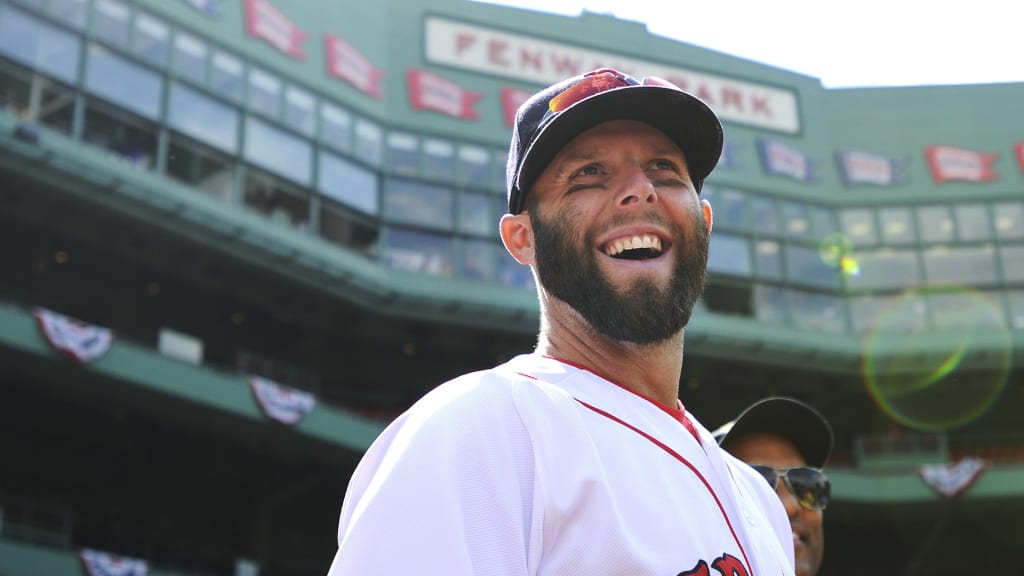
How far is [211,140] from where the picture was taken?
74.7ft

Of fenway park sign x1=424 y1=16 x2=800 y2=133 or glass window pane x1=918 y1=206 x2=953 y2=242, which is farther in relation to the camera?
glass window pane x1=918 y1=206 x2=953 y2=242

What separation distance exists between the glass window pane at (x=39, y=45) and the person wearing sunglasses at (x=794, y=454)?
18154 millimetres

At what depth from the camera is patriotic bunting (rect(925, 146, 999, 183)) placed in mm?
30375

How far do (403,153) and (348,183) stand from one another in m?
1.67

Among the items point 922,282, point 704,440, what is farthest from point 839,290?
point 704,440

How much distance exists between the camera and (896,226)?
99.1ft

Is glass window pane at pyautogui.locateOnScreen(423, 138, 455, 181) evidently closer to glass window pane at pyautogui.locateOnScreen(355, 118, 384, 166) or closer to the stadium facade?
the stadium facade

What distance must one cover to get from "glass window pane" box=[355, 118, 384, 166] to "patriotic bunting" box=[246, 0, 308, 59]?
6.78 feet

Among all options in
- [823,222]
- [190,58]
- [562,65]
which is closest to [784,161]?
[823,222]

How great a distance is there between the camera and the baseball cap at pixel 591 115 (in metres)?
1.93

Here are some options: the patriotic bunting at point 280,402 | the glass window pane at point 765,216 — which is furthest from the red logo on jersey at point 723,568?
the glass window pane at point 765,216

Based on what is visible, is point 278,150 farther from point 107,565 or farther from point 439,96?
point 107,565

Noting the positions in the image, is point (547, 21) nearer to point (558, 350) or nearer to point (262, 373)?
point (262, 373)

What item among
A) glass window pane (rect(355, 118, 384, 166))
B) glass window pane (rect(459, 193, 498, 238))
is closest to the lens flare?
glass window pane (rect(459, 193, 498, 238))
